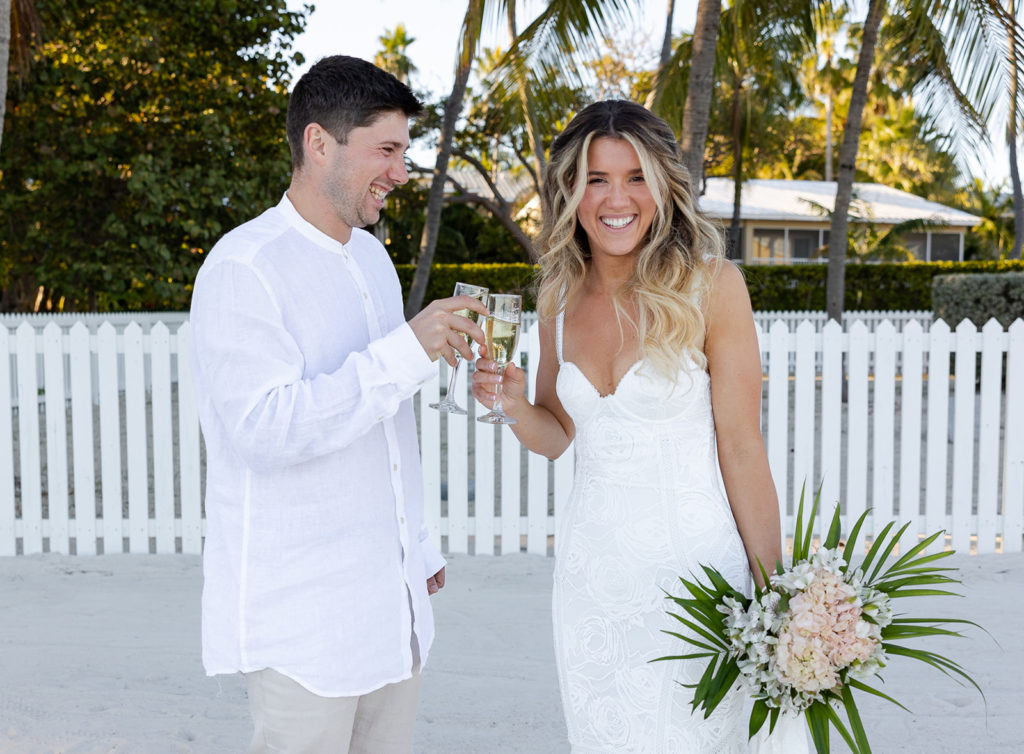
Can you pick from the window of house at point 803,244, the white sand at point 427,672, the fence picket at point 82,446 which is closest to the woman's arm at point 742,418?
the white sand at point 427,672

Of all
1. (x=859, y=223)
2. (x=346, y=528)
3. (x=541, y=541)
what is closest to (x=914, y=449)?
(x=541, y=541)

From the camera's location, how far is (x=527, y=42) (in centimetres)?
999

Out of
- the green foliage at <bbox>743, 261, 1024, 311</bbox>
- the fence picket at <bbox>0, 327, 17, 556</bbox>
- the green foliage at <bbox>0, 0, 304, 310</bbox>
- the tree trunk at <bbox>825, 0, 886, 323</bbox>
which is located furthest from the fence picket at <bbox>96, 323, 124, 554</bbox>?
the green foliage at <bbox>743, 261, 1024, 311</bbox>

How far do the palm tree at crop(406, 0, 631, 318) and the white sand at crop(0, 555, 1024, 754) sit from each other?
5.19 meters

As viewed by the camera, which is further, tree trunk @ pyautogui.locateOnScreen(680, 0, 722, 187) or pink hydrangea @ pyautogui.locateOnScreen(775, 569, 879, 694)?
tree trunk @ pyautogui.locateOnScreen(680, 0, 722, 187)

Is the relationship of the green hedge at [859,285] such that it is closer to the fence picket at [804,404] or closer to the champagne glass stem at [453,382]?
the fence picket at [804,404]

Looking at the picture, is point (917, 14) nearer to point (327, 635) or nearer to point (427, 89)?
point (327, 635)

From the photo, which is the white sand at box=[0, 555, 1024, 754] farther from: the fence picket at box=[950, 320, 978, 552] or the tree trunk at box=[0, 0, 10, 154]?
the tree trunk at box=[0, 0, 10, 154]

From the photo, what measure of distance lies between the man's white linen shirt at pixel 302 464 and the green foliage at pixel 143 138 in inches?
494

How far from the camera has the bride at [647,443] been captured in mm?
2311

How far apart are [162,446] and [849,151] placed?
9.42m

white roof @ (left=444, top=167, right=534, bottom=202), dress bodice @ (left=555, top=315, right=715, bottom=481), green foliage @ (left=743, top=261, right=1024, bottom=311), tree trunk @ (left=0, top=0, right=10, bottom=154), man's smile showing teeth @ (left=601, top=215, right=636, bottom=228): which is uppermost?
white roof @ (left=444, top=167, right=534, bottom=202)

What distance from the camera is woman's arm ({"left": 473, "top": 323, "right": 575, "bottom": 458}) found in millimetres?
2492

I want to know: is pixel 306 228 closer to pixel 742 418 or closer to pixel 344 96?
pixel 344 96
